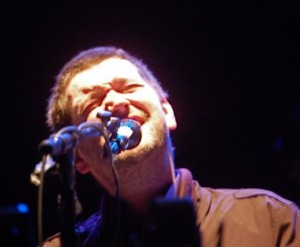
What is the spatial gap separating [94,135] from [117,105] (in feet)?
2.33

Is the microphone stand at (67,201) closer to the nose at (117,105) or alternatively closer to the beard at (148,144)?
the beard at (148,144)

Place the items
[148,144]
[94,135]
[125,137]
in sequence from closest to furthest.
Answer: [94,135], [125,137], [148,144]

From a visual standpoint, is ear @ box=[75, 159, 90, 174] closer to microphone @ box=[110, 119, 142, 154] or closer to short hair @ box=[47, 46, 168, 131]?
short hair @ box=[47, 46, 168, 131]

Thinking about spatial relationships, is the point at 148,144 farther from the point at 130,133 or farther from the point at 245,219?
the point at 245,219

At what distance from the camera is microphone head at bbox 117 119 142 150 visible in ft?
5.72

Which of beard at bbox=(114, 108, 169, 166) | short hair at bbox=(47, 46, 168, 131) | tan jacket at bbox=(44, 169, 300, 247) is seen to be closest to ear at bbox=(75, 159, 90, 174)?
short hair at bbox=(47, 46, 168, 131)

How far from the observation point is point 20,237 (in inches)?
105

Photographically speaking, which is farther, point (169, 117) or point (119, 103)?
point (169, 117)

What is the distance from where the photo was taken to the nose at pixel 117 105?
6.88 feet

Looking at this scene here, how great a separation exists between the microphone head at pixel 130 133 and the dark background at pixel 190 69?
1.73 meters

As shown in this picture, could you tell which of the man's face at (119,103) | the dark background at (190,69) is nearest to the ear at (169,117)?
the man's face at (119,103)

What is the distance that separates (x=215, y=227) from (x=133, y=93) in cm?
80

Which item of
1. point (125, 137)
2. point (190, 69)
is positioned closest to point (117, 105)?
point (125, 137)

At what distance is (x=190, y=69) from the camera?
373 cm
